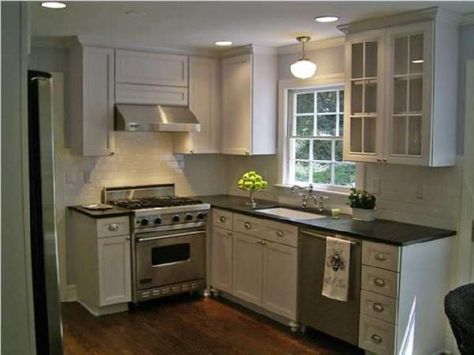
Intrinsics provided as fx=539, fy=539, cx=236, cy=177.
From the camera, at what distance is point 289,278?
4414mm

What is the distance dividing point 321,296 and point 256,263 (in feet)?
2.69

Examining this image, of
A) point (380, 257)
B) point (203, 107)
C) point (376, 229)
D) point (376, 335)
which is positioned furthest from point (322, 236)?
point (203, 107)

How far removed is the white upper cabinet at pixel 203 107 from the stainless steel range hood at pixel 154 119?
0.64ft

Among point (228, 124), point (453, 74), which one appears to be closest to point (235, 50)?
point (228, 124)

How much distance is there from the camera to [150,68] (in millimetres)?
5289

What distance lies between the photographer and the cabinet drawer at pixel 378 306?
361cm

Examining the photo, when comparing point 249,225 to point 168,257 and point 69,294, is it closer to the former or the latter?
point 168,257

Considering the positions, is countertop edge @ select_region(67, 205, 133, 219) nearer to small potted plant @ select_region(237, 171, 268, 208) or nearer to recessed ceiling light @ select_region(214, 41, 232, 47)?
small potted plant @ select_region(237, 171, 268, 208)

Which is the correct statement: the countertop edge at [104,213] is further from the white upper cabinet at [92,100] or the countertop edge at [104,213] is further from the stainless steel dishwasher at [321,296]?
the stainless steel dishwasher at [321,296]

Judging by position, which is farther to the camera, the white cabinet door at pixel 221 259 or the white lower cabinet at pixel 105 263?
the white cabinet door at pixel 221 259

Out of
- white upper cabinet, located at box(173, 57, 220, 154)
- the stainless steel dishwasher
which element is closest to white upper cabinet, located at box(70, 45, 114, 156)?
white upper cabinet, located at box(173, 57, 220, 154)

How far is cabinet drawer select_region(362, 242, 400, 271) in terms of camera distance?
11.7 feet

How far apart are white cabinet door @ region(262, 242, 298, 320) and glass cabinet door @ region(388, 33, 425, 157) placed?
3.94 feet

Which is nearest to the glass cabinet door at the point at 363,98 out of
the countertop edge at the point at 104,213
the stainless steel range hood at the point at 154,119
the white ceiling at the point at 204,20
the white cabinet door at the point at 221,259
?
the white ceiling at the point at 204,20
